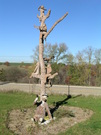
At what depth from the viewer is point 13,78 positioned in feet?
101

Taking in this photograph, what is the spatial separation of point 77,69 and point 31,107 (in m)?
19.4

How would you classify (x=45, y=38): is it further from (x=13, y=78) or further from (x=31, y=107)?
(x=13, y=78)

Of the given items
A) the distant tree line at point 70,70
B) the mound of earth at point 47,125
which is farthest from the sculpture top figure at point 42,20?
the distant tree line at point 70,70

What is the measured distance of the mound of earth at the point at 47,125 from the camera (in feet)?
22.5

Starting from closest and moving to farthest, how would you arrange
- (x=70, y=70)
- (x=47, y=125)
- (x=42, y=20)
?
(x=47, y=125)
(x=42, y=20)
(x=70, y=70)

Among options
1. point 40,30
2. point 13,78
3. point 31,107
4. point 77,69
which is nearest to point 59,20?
point 40,30

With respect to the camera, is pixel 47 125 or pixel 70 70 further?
pixel 70 70

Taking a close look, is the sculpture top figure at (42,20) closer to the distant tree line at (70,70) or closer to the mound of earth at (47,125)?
the mound of earth at (47,125)

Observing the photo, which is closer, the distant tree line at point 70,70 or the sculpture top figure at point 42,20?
the sculpture top figure at point 42,20

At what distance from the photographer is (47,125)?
24.5ft

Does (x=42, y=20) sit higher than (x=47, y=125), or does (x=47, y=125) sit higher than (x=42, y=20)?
(x=42, y=20)

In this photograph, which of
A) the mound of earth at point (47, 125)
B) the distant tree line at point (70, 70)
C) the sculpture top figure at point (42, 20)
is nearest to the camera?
the mound of earth at point (47, 125)

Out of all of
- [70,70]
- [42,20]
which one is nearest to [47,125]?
[42,20]

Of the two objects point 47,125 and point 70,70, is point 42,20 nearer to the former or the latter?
point 47,125
